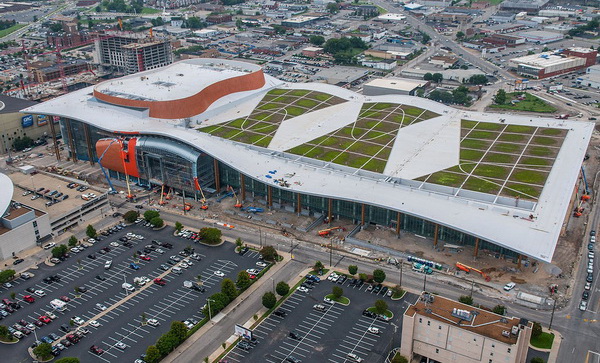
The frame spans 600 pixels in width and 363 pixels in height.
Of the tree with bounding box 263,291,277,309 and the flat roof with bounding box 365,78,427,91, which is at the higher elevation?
the flat roof with bounding box 365,78,427,91

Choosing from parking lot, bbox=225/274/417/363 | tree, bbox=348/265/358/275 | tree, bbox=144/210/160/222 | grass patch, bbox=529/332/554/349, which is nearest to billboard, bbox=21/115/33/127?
tree, bbox=144/210/160/222

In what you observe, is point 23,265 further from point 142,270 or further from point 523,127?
point 523,127

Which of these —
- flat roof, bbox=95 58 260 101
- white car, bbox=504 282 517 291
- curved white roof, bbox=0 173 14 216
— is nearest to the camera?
white car, bbox=504 282 517 291

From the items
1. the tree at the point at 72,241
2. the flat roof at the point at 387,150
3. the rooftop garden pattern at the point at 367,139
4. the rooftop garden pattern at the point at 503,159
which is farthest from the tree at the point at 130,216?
the rooftop garden pattern at the point at 503,159

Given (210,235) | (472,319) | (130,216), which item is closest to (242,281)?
(210,235)

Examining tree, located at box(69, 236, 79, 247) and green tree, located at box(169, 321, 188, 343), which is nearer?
green tree, located at box(169, 321, 188, 343)

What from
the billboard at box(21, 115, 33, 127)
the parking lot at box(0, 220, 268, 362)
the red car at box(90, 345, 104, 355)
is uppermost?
the billboard at box(21, 115, 33, 127)

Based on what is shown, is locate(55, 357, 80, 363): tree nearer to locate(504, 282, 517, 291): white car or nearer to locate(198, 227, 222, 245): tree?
locate(198, 227, 222, 245): tree
